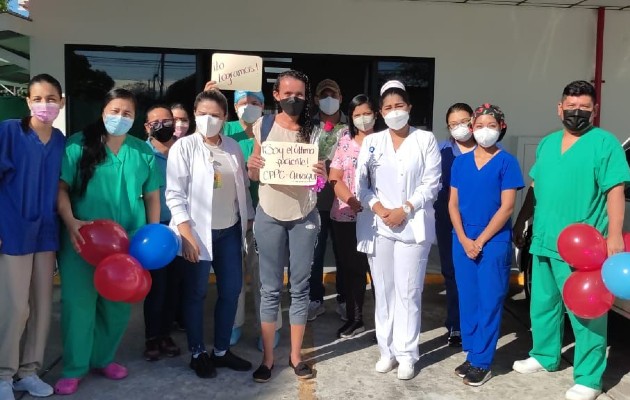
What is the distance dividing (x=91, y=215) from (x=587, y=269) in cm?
307

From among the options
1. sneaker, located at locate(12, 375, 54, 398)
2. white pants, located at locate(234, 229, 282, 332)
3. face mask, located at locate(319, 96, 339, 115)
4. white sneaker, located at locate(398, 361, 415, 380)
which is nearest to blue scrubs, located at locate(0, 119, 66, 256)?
sneaker, located at locate(12, 375, 54, 398)

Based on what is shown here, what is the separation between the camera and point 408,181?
387cm

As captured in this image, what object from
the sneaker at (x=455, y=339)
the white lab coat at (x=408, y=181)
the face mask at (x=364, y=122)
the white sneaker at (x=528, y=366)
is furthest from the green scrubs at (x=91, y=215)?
the white sneaker at (x=528, y=366)

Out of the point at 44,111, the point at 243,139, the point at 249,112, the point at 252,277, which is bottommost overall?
the point at 252,277

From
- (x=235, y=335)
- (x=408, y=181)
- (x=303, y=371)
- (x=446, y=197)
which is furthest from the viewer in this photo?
(x=235, y=335)

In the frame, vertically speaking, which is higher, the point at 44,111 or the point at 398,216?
the point at 44,111

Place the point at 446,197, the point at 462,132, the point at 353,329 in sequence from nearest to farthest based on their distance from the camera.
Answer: the point at 462,132
the point at 446,197
the point at 353,329

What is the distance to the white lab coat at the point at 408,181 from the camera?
12.7ft

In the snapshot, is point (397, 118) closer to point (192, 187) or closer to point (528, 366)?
point (192, 187)

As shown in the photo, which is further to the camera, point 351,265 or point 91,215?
point 351,265

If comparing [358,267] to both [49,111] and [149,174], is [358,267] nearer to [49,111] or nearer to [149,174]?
[149,174]

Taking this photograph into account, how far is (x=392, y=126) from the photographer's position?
394 cm

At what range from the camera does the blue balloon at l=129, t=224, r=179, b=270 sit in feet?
11.5

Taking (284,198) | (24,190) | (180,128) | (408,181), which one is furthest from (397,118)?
(24,190)
